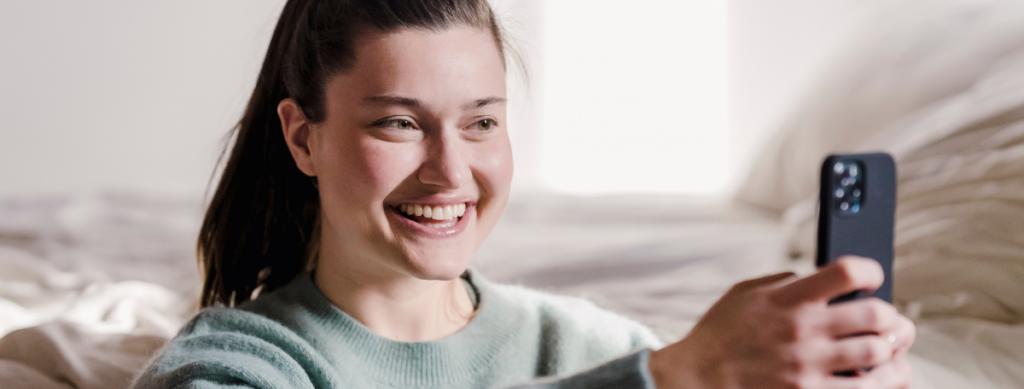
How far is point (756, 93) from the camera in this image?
358 cm

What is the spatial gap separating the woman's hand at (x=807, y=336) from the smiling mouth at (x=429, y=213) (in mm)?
289

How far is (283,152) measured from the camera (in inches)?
32.5

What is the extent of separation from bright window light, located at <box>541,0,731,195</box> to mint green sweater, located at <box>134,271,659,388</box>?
A: 266 centimetres

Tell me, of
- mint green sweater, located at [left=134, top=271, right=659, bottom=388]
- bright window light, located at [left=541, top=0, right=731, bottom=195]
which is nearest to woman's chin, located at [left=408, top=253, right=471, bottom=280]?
mint green sweater, located at [left=134, top=271, right=659, bottom=388]

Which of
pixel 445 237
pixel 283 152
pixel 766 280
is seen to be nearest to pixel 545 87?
pixel 283 152

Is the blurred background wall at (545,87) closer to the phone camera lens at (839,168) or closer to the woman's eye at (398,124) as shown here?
the woman's eye at (398,124)

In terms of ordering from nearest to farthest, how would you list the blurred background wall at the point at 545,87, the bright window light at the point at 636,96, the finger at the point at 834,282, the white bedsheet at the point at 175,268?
1. the finger at the point at 834,282
2. the white bedsheet at the point at 175,268
3. the blurred background wall at the point at 545,87
4. the bright window light at the point at 636,96

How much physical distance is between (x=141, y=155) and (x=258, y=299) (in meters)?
3.19

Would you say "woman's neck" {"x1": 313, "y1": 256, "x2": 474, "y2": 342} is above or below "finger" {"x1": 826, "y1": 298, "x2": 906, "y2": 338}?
below

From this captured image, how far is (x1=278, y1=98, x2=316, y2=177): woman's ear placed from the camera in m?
0.75

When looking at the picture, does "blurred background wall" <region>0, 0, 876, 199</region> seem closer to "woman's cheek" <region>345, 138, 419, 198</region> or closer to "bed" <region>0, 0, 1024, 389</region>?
"bed" <region>0, 0, 1024, 389</region>

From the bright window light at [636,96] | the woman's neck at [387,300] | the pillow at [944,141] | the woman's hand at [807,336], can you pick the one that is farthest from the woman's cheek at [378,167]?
the bright window light at [636,96]

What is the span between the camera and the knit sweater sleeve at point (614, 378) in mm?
507

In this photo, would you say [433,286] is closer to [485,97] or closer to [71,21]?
[485,97]
